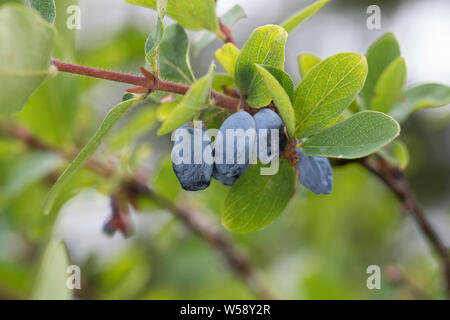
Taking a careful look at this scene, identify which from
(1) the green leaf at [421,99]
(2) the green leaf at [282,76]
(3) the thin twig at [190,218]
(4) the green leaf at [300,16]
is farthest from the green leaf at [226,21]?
(3) the thin twig at [190,218]

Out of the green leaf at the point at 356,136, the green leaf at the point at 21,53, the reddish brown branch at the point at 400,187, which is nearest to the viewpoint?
the green leaf at the point at 21,53

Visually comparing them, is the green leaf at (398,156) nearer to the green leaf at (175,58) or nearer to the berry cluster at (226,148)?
the berry cluster at (226,148)

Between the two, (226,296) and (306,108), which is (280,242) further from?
(306,108)

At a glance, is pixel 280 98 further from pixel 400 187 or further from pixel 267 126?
pixel 400 187

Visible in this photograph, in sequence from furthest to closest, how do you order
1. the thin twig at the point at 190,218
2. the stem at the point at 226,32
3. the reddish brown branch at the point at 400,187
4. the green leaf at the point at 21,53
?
1. the thin twig at the point at 190,218
2. the reddish brown branch at the point at 400,187
3. the stem at the point at 226,32
4. the green leaf at the point at 21,53

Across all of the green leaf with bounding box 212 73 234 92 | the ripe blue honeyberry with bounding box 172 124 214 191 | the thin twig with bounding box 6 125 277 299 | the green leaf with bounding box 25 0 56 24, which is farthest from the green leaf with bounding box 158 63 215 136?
the thin twig with bounding box 6 125 277 299

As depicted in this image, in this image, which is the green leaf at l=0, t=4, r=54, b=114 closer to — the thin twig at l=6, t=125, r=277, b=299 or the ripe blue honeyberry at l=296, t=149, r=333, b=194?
the ripe blue honeyberry at l=296, t=149, r=333, b=194

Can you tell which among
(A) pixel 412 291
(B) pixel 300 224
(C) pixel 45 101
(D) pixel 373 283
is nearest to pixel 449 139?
(B) pixel 300 224
